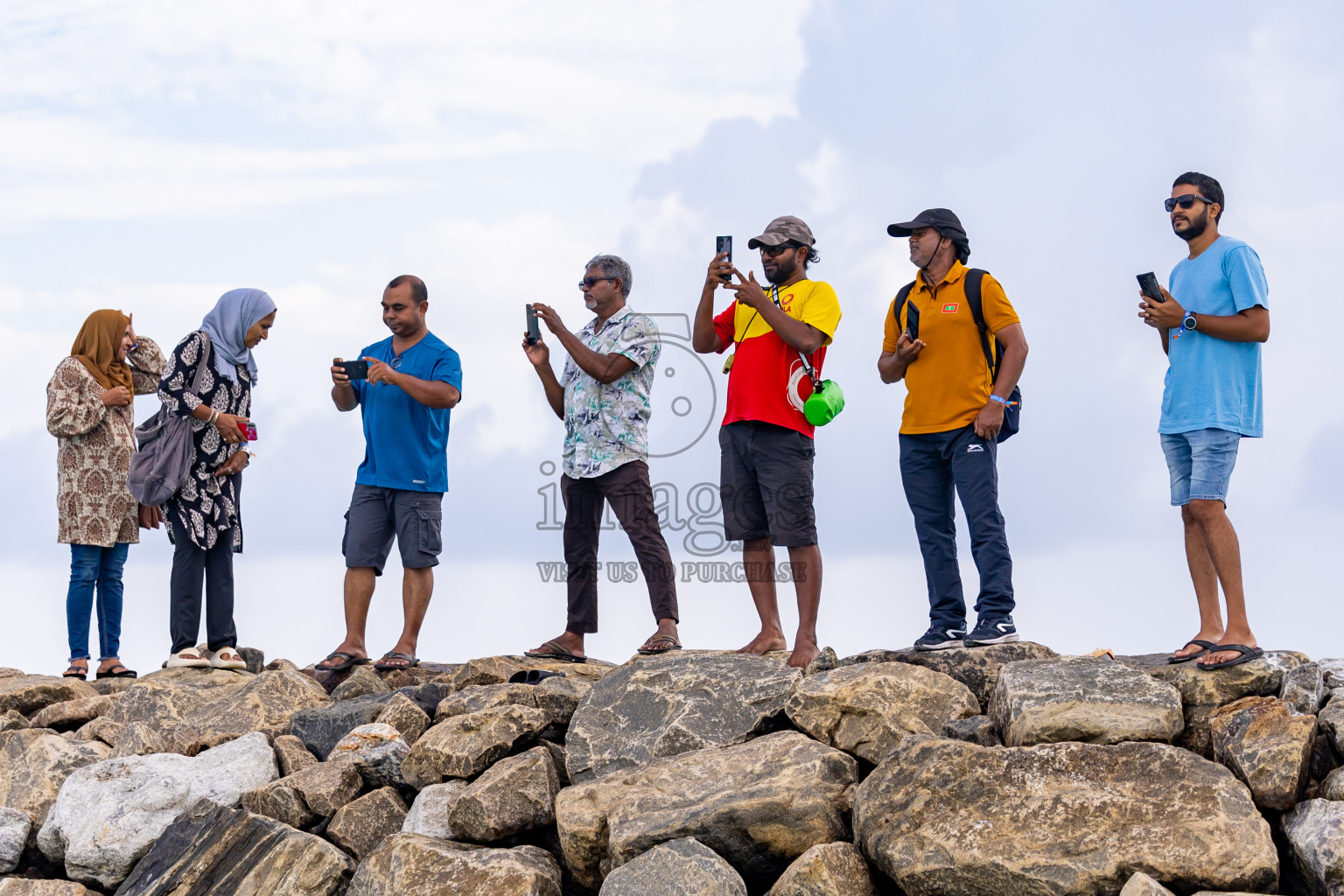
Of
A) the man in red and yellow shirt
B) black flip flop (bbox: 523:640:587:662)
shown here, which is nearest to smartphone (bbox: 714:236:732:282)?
the man in red and yellow shirt

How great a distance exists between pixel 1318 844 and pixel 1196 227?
3293 millimetres

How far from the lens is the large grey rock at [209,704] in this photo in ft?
27.0

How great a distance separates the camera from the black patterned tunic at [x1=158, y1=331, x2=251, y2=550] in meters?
9.13

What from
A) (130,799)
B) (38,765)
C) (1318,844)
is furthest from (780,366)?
(38,765)

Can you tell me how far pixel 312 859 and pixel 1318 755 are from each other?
5.11 m

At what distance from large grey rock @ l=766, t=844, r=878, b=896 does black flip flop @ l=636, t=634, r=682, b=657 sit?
2.68m

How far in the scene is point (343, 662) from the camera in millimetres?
9180

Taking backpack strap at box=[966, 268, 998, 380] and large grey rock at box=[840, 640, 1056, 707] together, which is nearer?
large grey rock at box=[840, 640, 1056, 707]

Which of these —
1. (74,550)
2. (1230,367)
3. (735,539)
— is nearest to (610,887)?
(735,539)

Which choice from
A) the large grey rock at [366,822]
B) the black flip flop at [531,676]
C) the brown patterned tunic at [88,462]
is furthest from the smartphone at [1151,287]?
the brown patterned tunic at [88,462]

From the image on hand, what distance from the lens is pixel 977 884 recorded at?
5562mm

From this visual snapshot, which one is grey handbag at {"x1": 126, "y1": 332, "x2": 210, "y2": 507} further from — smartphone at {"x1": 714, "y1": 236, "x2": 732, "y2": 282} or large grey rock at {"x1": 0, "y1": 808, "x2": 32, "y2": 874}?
smartphone at {"x1": 714, "y1": 236, "x2": 732, "y2": 282}

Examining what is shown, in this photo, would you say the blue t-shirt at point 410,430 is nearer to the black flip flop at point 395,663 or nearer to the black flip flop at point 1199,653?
the black flip flop at point 395,663

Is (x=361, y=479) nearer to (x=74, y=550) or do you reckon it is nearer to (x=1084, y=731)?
(x=74, y=550)
